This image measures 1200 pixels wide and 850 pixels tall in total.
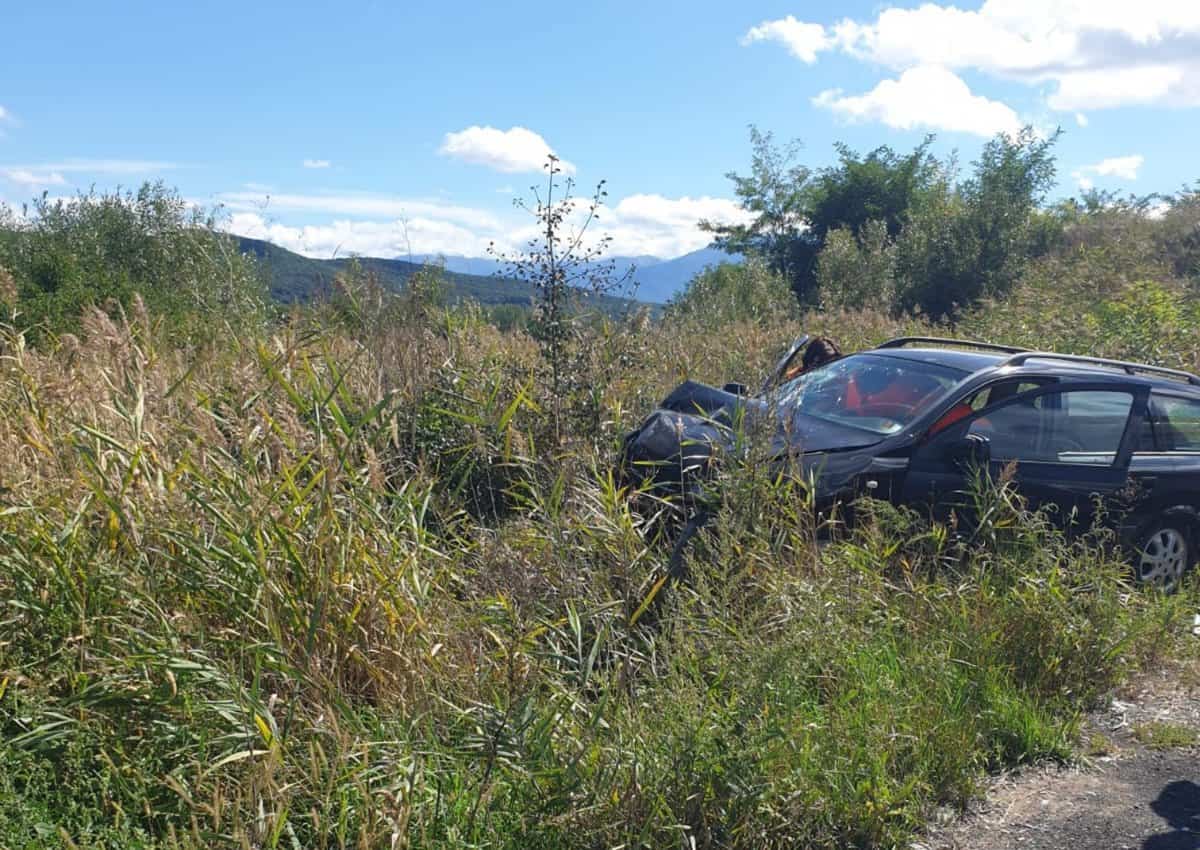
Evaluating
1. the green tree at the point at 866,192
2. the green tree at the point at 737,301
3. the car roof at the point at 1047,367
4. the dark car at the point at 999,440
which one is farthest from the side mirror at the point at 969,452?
the green tree at the point at 866,192

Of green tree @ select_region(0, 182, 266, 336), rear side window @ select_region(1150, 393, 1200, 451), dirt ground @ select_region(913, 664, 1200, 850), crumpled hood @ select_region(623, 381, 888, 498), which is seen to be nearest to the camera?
dirt ground @ select_region(913, 664, 1200, 850)

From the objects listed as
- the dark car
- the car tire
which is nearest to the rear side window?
the dark car

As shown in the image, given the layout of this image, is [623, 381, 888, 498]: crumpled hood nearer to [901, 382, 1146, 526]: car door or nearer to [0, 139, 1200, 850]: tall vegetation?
[0, 139, 1200, 850]: tall vegetation

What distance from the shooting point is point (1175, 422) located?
257 inches

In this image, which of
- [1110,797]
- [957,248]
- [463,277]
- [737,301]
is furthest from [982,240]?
[1110,797]

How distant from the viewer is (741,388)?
6562 millimetres

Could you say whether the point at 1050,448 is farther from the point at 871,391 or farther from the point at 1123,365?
the point at 1123,365

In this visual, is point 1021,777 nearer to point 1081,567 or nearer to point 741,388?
point 1081,567

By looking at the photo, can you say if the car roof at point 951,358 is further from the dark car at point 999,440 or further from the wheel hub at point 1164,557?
the wheel hub at point 1164,557

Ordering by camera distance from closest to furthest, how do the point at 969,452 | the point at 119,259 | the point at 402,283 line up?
the point at 969,452 < the point at 402,283 < the point at 119,259

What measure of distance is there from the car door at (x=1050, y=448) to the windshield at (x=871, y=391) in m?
0.31

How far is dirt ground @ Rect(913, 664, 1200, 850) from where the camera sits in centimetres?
362

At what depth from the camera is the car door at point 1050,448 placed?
5.78 metres

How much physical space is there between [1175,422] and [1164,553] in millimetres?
865
